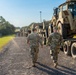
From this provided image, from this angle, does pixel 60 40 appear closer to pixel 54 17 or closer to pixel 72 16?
pixel 72 16

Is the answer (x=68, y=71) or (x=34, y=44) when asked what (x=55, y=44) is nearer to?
(x=34, y=44)

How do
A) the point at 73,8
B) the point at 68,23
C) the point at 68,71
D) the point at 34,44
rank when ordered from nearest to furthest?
the point at 68,71
the point at 34,44
the point at 73,8
the point at 68,23

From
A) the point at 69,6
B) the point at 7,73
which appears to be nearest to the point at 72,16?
the point at 69,6

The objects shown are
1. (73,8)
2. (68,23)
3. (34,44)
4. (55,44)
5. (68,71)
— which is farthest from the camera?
(68,23)

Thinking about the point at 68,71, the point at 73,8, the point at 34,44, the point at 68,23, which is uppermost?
the point at 73,8

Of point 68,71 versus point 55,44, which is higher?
point 55,44

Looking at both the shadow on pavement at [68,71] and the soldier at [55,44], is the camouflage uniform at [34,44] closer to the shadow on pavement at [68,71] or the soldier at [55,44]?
the soldier at [55,44]

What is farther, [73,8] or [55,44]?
[73,8]

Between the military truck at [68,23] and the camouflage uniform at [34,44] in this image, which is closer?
the camouflage uniform at [34,44]

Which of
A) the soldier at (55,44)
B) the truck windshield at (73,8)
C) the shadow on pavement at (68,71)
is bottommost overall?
the shadow on pavement at (68,71)

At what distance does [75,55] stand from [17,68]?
4197mm

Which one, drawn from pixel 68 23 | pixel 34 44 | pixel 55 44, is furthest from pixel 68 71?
pixel 68 23

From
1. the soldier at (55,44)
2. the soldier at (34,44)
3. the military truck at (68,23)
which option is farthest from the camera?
the military truck at (68,23)

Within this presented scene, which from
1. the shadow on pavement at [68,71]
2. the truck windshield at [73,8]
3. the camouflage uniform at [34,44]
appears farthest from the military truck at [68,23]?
the shadow on pavement at [68,71]
